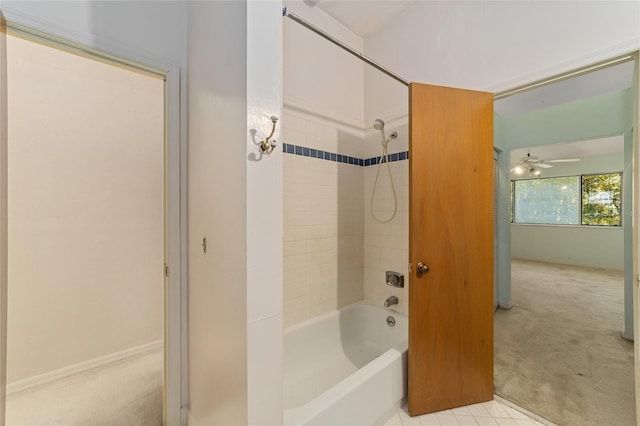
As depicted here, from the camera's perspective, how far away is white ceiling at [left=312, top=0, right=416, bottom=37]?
6.82ft

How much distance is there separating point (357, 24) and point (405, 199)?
5.48ft

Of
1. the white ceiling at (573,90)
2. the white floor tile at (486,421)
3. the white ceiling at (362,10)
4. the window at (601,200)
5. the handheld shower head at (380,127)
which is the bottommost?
the white floor tile at (486,421)

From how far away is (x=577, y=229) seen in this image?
148 inches

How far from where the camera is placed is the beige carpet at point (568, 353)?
63.4 inches

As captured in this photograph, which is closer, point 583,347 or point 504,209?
point 583,347

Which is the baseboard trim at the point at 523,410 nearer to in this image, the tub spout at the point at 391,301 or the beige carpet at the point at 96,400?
the tub spout at the point at 391,301

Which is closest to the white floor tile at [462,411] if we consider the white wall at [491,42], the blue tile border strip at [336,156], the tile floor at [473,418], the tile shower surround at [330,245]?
the tile floor at [473,418]

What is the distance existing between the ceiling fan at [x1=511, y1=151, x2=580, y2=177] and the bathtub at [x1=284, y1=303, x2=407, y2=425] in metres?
3.62

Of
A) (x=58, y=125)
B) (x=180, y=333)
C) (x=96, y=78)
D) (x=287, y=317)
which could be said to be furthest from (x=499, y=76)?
(x=58, y=125)

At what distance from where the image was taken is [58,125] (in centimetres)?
193

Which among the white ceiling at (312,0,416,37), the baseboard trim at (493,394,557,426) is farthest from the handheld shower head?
the baseboard trim at (493,394,557,426)

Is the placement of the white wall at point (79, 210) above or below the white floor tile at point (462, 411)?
above

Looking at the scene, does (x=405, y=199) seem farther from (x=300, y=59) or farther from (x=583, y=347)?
(x=583, y=347)

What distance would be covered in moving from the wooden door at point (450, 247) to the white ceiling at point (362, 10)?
111 cm
